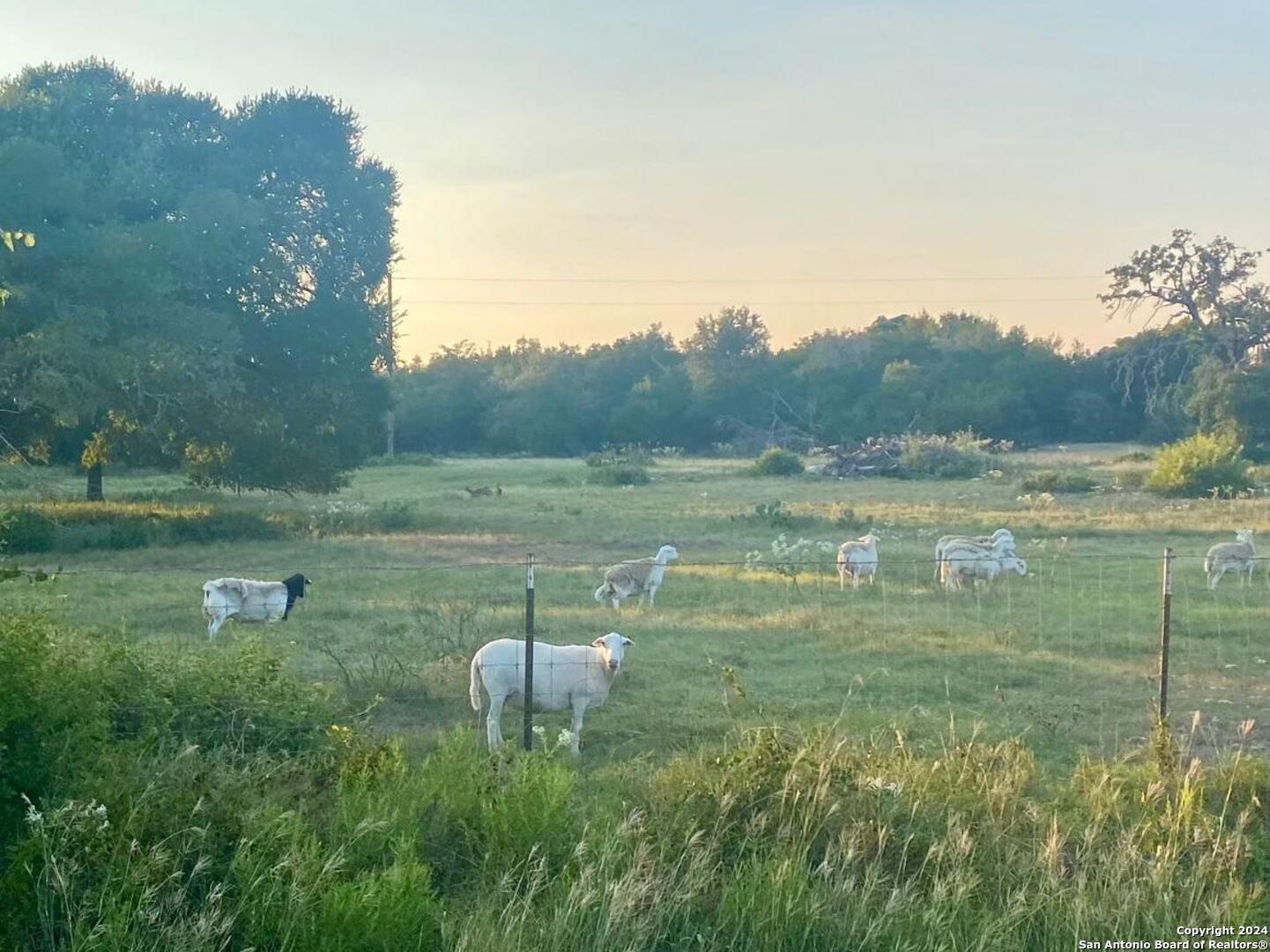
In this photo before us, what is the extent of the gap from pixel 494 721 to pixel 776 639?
4.90m

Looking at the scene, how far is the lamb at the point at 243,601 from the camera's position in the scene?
45.3 feet

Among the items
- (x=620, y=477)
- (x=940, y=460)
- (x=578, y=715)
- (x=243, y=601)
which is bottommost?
(x=578, y=715)

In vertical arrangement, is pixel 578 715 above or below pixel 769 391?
below

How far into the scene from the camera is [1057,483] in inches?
1347

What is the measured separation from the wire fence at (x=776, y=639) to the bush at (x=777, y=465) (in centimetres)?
2601

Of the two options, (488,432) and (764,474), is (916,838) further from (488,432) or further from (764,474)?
(488,432)

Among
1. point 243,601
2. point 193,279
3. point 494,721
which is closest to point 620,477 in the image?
point 193,279

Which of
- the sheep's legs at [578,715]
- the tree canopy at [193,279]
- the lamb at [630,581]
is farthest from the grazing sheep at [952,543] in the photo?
the tree canopy at [193,279]

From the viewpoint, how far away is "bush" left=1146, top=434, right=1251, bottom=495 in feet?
103

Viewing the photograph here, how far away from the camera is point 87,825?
4.98m

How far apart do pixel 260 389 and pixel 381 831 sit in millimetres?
24217

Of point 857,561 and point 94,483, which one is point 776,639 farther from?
point 94,483

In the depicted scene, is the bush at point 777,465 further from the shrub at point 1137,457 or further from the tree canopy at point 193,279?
the tree canopy at point 193,279

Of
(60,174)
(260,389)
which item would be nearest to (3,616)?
(60,174)
